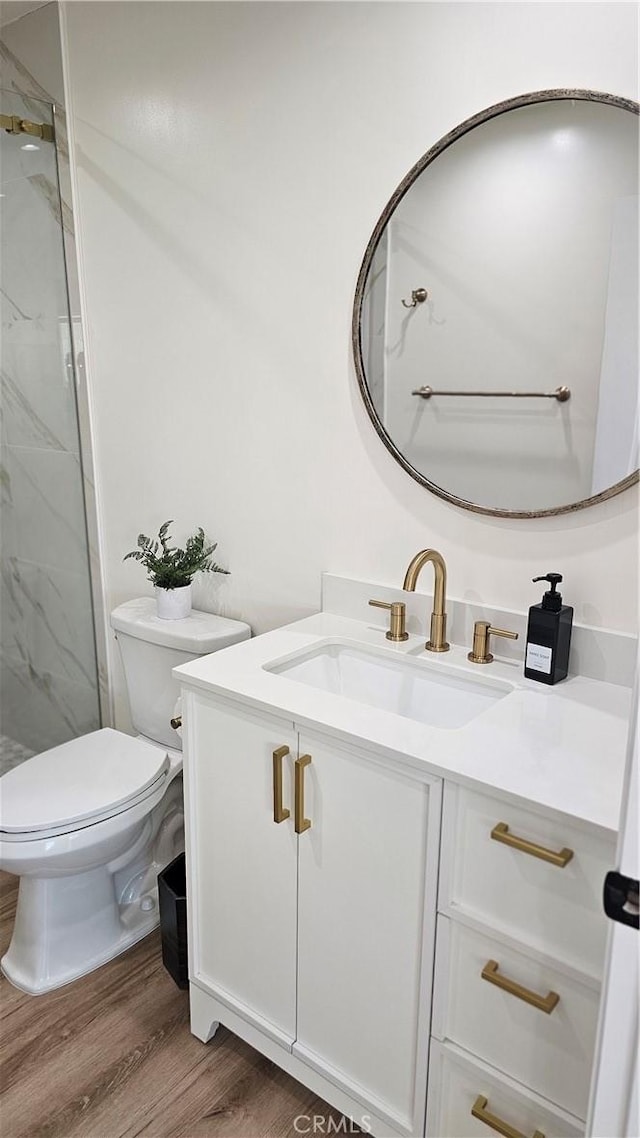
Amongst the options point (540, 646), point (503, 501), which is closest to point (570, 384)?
point (503, 501)

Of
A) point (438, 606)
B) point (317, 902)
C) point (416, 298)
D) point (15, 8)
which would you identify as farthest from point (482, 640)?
point (15, 8)

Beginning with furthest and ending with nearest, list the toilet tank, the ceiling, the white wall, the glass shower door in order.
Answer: the glass shower door < the ceiling < the toilet tank < the white wall

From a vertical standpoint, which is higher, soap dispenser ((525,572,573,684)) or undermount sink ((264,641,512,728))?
soap dispenser ((525,572,573,684))

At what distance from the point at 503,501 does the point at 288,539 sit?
60 centimetres

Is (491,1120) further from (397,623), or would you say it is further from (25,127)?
(25,127)

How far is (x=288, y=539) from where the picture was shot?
1.92m

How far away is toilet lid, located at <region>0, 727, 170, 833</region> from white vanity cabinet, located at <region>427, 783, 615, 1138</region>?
0.87m

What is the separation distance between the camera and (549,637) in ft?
4.62

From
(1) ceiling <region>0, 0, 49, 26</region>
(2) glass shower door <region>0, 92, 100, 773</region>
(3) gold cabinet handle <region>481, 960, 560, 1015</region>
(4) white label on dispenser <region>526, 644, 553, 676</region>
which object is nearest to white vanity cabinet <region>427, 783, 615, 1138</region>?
(3) gold cabinet handle <region>481, 960, 560, 1015</region>

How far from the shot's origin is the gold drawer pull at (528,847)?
1.05 m

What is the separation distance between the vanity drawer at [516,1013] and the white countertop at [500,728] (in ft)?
0.83

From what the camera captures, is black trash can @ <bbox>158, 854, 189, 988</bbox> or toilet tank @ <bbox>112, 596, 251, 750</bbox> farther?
toilet tank @ <bbox>112, 596, 251, 750</bbox>

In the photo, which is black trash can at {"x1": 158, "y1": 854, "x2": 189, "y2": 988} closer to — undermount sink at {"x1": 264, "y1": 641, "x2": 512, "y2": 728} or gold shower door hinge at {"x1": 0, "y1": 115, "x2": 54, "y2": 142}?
undermount sink at {"x1": 264, "y1": 641, "x2": 512, "y2": 728}
